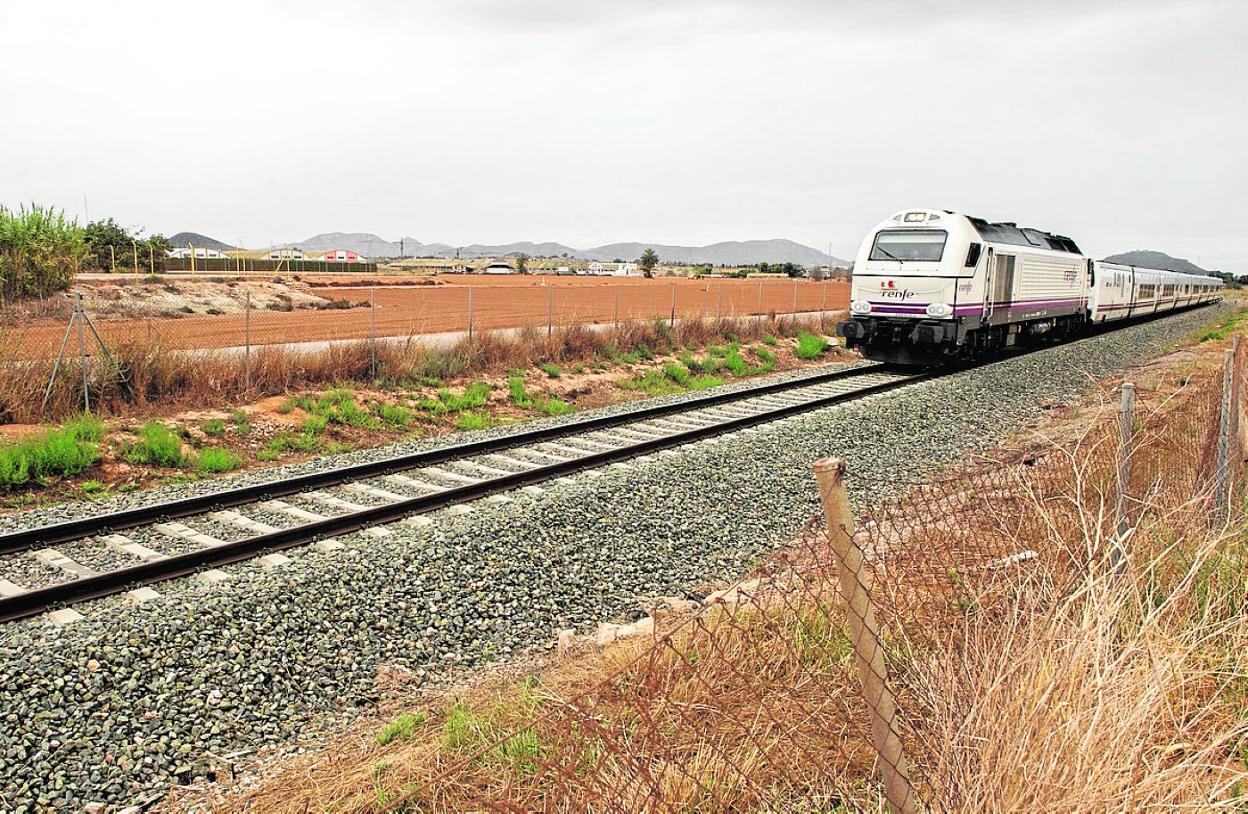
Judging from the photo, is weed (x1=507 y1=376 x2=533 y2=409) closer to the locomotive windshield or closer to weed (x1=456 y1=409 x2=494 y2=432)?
weed (x1=456 y1=409 x2=494 y2=432)

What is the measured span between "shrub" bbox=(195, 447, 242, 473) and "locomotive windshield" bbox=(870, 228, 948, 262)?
1433cm

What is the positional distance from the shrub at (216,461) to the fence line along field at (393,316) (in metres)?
3.21

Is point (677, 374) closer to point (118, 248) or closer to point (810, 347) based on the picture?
point (810, 347)

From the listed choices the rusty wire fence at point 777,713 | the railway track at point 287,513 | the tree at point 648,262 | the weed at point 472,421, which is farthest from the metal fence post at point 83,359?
the tree at point 648,262

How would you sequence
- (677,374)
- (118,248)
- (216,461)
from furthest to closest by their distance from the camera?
(118,248)
(677,374)
(216,461)

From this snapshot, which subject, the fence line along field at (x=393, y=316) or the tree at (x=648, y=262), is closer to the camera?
the fence line along field at (x=393, y=316)

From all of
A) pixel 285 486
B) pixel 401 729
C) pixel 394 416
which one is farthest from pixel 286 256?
pixel 401 729

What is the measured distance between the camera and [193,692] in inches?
195

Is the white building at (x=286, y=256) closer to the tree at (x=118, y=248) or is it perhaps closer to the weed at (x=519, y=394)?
the tree at (x=118, y=248)

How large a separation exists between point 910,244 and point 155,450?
15369 mm

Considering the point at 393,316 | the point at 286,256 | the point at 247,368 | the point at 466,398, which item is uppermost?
the point at 286,256

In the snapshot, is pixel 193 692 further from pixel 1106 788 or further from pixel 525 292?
pixel 525 292

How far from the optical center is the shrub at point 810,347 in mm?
24625

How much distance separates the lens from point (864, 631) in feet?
9.03
